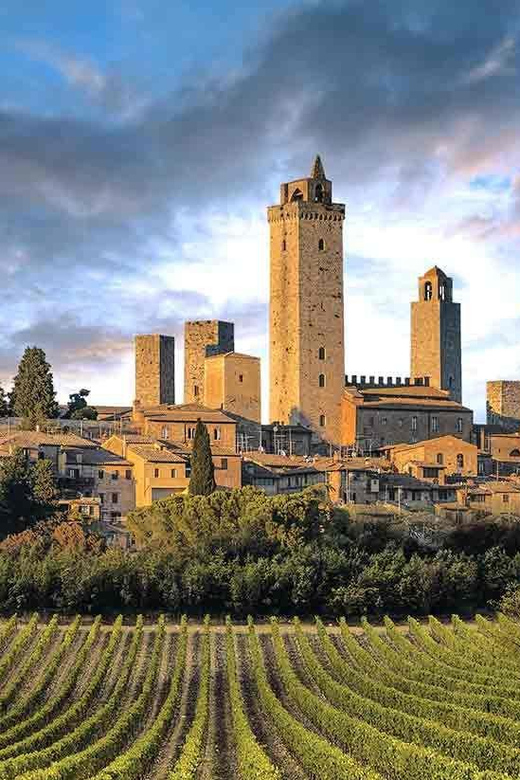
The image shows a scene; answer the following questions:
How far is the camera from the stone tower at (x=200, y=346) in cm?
7244

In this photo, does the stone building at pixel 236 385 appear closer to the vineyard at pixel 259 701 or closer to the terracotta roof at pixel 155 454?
the terracotta roof at pixel 155 454

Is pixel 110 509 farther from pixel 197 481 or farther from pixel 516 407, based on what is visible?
pixel 516 407

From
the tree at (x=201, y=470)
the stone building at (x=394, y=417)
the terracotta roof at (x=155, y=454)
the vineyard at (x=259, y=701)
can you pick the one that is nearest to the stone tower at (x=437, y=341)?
the stone building at (x=394, y=417)

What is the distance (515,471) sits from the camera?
63.3 meters

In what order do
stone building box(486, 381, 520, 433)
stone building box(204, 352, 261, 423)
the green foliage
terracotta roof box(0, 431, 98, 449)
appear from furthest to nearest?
stone building box(486, 381, 520, 433) → stone building box(204, 352, 261, 423) → terracotta roof box(0, 431, 98, 449) → the green foliage

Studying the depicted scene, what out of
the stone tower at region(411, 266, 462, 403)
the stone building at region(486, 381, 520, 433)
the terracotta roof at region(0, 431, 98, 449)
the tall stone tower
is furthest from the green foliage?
the stone building at region(486, 381, 520, 433)

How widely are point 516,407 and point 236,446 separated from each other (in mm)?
32867

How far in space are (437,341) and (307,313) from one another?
1860 centimetres

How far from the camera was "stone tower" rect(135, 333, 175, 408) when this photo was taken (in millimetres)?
73812

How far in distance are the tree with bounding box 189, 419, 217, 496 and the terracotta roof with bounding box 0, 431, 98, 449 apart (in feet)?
17.9

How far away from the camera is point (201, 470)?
152 feet

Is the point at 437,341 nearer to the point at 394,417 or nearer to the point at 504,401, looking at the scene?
the point at 504,401

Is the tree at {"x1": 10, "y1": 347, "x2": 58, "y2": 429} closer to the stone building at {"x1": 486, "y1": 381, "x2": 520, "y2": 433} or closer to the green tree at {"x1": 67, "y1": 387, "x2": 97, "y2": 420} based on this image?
the green tree at {"x1": 67, "y1": 387, "x2": 97, "y2": 420}

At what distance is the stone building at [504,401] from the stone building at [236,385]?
26269mm
